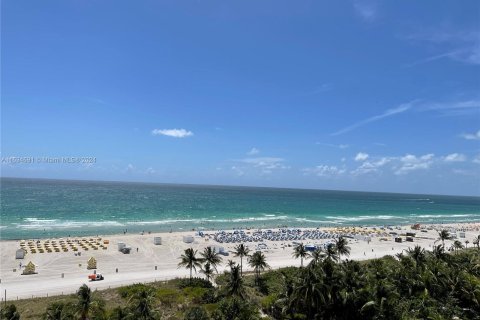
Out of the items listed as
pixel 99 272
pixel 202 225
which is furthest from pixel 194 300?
pixel 202 225

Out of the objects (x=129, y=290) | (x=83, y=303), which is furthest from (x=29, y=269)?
(x=83, y=303)

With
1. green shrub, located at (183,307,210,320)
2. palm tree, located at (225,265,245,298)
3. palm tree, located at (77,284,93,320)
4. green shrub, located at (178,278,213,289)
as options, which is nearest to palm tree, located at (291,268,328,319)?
palm tree, located at (225,265,245,298)

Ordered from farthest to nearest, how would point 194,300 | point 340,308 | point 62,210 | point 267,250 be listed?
point 62,210, point 267,250, point 194,300, point 340,308

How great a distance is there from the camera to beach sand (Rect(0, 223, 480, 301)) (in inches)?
1909

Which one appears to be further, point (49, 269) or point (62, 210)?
point (62, 210)

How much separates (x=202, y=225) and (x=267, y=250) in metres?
42.0

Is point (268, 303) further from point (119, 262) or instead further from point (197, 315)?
point (119, 262)

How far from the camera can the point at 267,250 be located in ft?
247

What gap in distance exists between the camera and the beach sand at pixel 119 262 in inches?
1909

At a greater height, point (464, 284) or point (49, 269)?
point (464, 284)

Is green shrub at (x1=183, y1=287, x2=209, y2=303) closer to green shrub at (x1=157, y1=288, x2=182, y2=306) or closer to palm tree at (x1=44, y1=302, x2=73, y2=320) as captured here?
green shrub at (x1=157, y1=288, x2=182, y2=306)

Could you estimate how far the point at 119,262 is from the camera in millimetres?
61906

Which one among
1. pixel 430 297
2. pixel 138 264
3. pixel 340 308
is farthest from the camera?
pixel 138 264

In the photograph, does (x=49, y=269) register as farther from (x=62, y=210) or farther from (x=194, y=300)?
(x=62, y=210)
